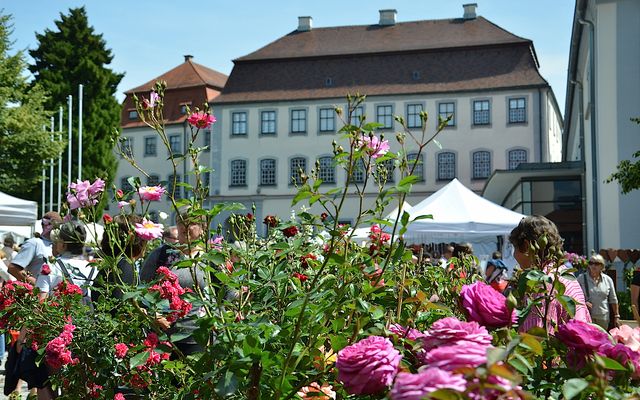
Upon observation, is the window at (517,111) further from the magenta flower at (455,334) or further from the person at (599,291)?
the magenta flower at (455,334)

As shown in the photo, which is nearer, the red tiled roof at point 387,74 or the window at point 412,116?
the red tiled roof at point 387,74

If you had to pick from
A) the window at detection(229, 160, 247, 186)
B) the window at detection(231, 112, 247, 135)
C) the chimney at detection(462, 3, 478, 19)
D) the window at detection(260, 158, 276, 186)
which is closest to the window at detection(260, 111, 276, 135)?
the window at detection(231, 112, 247, 135)

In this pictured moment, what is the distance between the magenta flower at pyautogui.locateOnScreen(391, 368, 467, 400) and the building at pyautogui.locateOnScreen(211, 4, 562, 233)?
41.6 metres

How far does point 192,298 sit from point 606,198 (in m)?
18.4

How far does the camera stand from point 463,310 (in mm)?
1665

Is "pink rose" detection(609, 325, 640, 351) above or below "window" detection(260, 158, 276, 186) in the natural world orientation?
below

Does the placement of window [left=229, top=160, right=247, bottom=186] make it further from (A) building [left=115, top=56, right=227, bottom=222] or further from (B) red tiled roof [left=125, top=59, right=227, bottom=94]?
(B) red tiled roof [left=125, top=59, right=227, bottom=94]

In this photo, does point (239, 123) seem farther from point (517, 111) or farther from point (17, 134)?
point (17, 134)

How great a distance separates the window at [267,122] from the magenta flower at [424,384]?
46.7 meters

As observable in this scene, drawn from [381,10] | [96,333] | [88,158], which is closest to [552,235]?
[96,333]

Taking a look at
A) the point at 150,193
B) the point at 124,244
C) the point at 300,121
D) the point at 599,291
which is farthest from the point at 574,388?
the point at 300,121

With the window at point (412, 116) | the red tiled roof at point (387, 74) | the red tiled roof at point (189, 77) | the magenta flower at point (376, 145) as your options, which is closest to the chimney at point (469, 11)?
the red tiled roof at point (387, 74)

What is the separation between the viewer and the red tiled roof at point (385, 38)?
46.7m

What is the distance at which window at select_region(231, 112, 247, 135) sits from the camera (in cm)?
4781
